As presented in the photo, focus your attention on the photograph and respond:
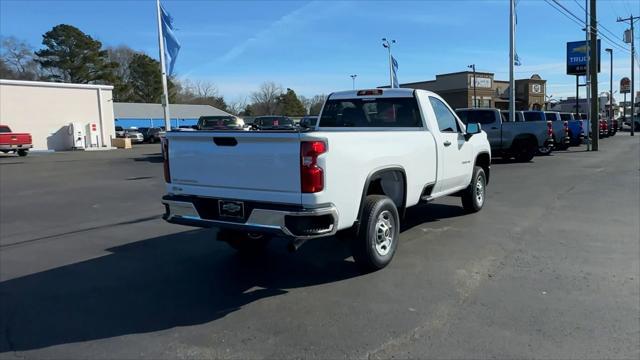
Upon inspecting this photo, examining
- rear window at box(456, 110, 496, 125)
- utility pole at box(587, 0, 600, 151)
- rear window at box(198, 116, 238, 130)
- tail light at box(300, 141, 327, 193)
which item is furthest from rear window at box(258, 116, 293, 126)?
tail light at box(300, 141, 327, 193)

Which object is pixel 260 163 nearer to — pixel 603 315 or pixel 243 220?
pixel 243 220

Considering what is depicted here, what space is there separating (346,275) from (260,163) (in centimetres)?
167

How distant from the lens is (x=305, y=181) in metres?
4.79

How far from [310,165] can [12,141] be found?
105ft

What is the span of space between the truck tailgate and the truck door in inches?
118

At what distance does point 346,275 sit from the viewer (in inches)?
227

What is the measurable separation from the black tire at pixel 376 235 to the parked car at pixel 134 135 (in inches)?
1949

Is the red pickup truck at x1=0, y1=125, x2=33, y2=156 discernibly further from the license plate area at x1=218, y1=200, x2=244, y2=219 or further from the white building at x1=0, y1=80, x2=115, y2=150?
the license plate area at x1=218, y1=200, x2=244, y2=219

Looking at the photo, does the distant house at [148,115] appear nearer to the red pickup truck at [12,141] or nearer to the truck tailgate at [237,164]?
the red pickup truck at [12,141]

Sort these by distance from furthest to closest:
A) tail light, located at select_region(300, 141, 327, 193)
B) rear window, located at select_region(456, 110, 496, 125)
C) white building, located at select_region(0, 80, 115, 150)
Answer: white building, located at select_region(0, 80, 115, 150)
rear window, located at select_region(456, 110, 496, 125)
tail light, located at select_region(300, 141, 327, 193)

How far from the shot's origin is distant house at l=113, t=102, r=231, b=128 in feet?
224

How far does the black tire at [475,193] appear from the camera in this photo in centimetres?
891

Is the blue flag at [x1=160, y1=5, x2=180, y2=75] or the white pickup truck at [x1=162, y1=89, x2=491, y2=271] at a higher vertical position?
Result: the blue flag at [x1=160, y1=5, x2=180, y2=75]

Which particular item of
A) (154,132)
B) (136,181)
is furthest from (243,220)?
(154,132)
